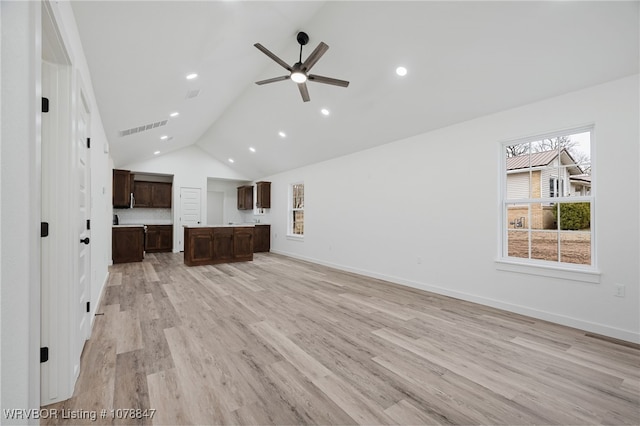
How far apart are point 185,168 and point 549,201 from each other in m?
8.97

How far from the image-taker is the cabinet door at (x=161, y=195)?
8.82 m

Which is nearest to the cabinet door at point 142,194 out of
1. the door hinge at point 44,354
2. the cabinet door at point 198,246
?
the cabinet door at point 198,246

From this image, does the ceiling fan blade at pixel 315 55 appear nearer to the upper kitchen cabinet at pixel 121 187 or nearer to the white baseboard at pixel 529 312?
the white baseboard at pixel 529 312

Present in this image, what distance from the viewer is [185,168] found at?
348 inches

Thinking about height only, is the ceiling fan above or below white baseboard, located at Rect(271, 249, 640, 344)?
above

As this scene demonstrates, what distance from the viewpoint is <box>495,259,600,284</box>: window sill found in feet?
9.59

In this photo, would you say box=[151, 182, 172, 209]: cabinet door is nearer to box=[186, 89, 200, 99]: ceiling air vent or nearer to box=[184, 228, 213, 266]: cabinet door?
box=[184, 228, 213, 266]: cabinet door

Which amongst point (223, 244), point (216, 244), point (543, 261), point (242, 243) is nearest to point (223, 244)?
point (223, 244)

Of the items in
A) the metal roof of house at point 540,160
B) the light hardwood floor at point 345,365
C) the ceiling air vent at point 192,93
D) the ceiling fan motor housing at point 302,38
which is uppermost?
the ceiling fan motor housing at point 302,38

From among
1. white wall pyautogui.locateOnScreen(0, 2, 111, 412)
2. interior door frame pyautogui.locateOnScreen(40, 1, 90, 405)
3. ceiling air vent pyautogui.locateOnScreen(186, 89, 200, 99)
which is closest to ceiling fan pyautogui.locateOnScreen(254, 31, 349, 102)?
ceiling air vent pyautogui.locateOnScreen(186, 89, 200, 99)

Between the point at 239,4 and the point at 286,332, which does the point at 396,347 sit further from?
the point at 239,4

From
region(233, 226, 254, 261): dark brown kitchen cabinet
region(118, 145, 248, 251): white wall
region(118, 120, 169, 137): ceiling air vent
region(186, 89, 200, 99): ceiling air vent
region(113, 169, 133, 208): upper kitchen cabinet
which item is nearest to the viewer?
region(186, 89, 200, 99): ceiling air vent

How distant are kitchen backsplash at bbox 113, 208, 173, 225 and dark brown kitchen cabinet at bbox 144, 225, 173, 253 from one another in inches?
16.0

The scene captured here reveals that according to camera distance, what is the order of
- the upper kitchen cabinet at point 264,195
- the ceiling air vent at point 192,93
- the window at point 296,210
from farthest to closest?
the upper kitchen cabinet at point 264,195
the window at point 296,210
the ceiling air vent at point 192,93
